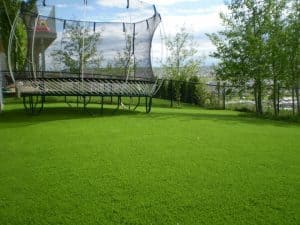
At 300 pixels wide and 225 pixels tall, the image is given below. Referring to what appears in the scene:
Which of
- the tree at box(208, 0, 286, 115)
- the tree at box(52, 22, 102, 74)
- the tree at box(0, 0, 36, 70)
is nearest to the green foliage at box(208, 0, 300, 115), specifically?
the tree at box(208, 0, 286, 115)

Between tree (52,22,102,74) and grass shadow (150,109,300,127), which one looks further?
tree (52,22,102,74)

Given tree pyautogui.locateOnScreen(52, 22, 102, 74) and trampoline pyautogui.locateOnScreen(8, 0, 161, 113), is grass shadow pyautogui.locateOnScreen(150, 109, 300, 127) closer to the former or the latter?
trampoline pyautogui.locateOnScreen(8, 0, 161, 113)

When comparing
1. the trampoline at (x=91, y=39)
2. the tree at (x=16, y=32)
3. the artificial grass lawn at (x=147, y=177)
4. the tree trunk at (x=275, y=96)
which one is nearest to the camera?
the artificial grass lawn at (x=147, y=177)

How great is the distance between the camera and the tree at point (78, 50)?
9758 millimetres

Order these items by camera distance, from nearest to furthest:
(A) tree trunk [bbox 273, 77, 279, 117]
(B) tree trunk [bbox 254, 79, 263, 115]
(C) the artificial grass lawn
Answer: (C) the artificial grass lawn < (A) tree trunk [bbox 273, 77, 279, 117] < (B) tree trunk [bbox 254, 79, 263, 115]

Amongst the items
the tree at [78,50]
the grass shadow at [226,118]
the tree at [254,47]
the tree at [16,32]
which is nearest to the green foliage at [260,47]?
the tree at [254,47]

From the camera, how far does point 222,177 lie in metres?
3.55

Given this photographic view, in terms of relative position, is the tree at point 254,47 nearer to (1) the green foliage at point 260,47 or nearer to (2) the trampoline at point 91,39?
(1) the green foliage at point 260,47

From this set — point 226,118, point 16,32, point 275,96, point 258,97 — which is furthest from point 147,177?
point 16,32

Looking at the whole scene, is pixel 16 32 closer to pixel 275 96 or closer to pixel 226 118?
pixel 226 118

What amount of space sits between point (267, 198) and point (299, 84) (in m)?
8.40

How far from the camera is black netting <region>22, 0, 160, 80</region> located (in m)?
9.75

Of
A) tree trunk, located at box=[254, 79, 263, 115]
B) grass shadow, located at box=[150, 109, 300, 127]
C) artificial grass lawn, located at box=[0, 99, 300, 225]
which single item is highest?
tree trunk, located at box=[254, 79, 263, 115]

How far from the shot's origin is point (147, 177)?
3.54 meters
